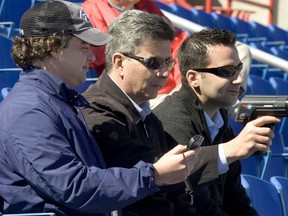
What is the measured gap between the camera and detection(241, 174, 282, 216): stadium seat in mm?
4586

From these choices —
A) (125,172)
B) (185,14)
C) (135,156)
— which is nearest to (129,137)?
(135,156)

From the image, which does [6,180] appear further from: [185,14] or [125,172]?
[185,14]

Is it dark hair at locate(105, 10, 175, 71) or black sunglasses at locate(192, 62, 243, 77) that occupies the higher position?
dark hair at locate(105, 10, 175, 71)

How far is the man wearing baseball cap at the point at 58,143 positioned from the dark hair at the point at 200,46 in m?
0.90

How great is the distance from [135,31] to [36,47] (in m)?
0.56

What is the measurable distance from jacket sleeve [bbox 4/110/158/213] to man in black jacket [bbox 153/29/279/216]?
3.05 ft

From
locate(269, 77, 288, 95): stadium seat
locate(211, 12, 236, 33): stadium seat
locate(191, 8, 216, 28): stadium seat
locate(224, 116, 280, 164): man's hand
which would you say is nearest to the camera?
locate(224, 116, 280, 164): man's hand

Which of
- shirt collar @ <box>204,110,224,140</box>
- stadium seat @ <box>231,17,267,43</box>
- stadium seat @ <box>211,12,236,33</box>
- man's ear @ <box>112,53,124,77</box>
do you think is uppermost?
man's ear @ <box>112,53,124,77</box>

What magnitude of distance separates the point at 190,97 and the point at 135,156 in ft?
2.38

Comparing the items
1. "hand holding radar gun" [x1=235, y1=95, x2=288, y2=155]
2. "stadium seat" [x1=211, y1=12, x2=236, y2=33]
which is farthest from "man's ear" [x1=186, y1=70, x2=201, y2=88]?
"stadium seat" [x1=211, y1=12, x2=236, y2=33]

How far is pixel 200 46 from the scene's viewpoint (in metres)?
4.16

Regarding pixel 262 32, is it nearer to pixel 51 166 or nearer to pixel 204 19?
pixel 204 19

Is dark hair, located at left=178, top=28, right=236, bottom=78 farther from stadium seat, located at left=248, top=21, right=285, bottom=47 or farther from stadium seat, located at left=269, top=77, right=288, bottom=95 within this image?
stadium seat, located at left=248, top=21, right=285, bottom=47

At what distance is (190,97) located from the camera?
13.4 feet
